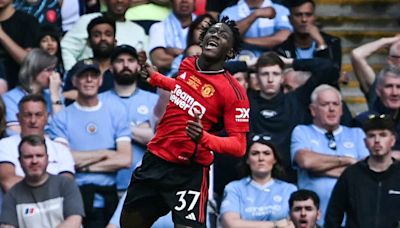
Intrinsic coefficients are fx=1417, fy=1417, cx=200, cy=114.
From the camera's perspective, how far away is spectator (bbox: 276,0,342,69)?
14711 mm

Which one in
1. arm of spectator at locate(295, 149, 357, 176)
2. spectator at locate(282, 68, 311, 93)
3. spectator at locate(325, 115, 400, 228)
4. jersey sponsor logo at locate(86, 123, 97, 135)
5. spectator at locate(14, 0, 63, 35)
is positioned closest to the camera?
spectator at locate(325, 115, 400, 228)

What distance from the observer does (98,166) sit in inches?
520

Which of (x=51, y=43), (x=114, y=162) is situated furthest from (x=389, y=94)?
(x=51, y=43)

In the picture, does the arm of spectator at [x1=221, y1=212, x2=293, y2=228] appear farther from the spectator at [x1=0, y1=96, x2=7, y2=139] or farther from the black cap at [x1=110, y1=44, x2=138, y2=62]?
the spectator at [x1=0, y1=96, x2=7, y2=139]

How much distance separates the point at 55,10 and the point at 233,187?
3648 mm

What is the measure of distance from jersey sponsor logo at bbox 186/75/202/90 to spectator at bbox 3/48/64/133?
4.47 metres

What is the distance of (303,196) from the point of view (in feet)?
41.2

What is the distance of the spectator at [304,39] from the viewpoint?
14711 mm

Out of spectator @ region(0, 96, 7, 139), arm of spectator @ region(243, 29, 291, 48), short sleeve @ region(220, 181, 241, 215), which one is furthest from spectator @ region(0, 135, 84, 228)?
arm of spectator @ region(243, 29, 291, 48)

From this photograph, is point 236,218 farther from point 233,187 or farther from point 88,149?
point 88,149

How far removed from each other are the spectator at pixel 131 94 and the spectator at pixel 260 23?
1356 millimetres

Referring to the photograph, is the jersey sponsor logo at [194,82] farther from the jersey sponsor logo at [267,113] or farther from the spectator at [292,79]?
the spectator at [292,79]

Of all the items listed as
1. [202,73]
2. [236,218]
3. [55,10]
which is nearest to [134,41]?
[55,10]

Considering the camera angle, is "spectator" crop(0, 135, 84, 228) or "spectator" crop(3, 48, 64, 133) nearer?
"spectator" crop(0, 135, 84, 228)
